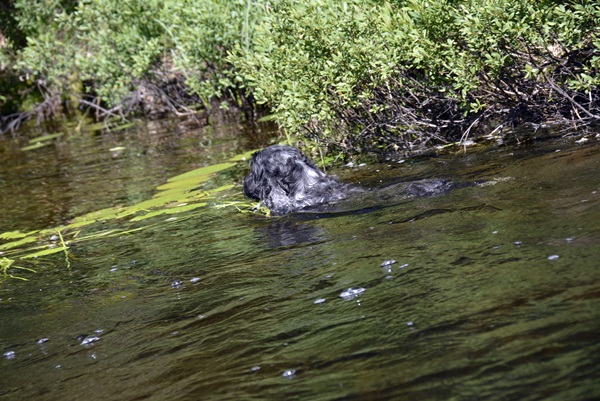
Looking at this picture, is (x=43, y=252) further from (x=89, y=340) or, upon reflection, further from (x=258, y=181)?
A: (x=89, y=340)

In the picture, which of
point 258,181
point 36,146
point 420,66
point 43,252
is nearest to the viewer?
point 43,252

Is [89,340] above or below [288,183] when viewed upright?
below

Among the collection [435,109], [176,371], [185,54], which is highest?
[185,54]

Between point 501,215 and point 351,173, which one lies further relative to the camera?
point 351,173

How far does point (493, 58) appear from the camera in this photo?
23.7ft

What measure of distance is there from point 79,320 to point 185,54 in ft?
31.1

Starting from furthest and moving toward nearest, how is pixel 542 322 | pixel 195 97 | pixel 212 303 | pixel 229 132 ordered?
pixel 195 97 → pixel 229 132 → pixel 212 303 → pixel 542 322

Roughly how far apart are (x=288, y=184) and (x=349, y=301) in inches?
134

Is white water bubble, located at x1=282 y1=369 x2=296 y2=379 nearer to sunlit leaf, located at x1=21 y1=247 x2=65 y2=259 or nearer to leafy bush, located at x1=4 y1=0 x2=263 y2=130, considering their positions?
sunlit leaf, located at x1=21 y1=247 x2=65 y2=259

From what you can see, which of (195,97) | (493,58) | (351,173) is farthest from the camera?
(195,97)

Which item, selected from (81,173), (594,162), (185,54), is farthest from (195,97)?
(594,162)

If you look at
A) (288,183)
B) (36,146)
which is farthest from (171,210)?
(36,146)

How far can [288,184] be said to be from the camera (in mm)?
7496

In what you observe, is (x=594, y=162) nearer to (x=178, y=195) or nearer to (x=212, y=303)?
(x=212, y=303)
